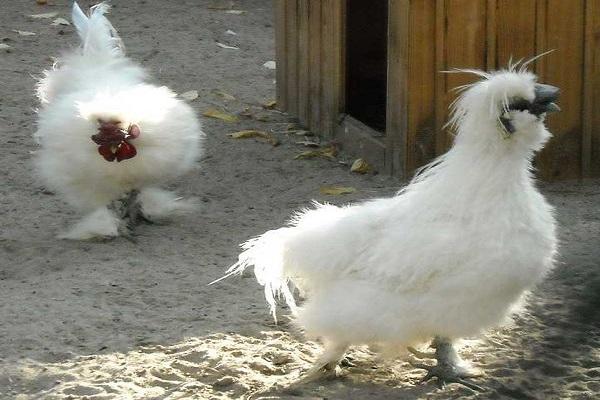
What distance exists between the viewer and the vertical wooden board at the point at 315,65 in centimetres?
769

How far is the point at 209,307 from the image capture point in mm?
4945

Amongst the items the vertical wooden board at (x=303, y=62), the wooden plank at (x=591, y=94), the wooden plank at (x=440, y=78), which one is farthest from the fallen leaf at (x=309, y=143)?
the wooden plank at (x=591, y=94)

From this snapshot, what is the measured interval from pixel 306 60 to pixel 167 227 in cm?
225

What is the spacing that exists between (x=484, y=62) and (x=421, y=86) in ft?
1.34

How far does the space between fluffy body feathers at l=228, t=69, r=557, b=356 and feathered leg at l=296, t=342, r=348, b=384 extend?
24 mm

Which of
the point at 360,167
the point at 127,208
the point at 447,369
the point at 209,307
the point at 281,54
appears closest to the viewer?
the point at 447,369

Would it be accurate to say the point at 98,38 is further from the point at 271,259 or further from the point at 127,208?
the point at 271,259

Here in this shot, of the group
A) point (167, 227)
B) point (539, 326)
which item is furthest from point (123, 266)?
point (539, 326)

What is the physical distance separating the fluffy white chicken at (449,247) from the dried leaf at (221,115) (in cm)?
414

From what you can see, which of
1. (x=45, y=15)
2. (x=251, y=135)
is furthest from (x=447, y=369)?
(x=45, y=15)

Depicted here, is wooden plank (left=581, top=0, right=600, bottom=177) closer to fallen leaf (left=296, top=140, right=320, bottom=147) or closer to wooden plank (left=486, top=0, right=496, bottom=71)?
wooden plank (left=486, top=0, right=496, bottom=71)

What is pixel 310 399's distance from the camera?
3967 mm

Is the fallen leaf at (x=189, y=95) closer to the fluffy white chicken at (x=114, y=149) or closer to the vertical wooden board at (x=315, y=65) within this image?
the vertical wooden board at (x=315, y=65)

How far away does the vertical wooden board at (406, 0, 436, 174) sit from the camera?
20.4 ft
